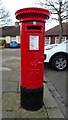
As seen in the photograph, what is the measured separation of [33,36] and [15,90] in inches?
77.4

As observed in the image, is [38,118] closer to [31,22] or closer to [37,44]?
[37,44]

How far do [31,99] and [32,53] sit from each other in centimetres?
100

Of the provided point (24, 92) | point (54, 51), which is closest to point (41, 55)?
point (24, 92)

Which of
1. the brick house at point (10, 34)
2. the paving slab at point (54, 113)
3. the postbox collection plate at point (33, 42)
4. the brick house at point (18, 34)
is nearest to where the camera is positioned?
the postbox collection plate at point (33, 42)

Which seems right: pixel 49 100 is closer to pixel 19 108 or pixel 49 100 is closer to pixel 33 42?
pixel 19 108

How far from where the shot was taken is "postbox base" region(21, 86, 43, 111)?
8.33ft

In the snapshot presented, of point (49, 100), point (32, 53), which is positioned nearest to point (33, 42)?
point (32, 53)

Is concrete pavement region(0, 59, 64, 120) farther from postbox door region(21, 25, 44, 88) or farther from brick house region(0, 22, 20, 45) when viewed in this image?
brick house region(0, 22, 20, 45)

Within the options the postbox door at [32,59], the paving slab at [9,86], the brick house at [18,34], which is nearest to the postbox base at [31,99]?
the postbox door at [32,59]

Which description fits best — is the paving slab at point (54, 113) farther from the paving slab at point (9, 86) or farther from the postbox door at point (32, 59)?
the paving slab at point (9, 86)

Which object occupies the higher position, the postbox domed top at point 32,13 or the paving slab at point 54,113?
the postbox domed top at point 32,13

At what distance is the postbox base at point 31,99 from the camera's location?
2539mm

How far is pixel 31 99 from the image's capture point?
255 cm

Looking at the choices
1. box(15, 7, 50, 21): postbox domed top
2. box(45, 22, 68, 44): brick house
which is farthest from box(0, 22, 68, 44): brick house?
box(15, 7, 50, 21): postbox domed top
